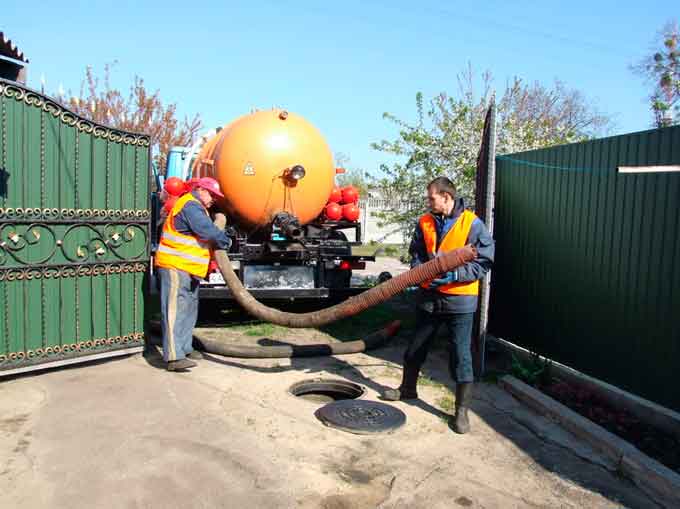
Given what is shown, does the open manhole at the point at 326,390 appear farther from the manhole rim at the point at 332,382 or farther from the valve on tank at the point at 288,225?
the valve on tank at the point at 288,225

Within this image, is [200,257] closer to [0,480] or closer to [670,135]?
[0,480]

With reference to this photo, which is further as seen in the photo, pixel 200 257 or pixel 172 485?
pixel 200 257

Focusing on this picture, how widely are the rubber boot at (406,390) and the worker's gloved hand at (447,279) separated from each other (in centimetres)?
88

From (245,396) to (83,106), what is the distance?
1826 centimetres

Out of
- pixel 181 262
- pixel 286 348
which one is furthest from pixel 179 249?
pixel 286 348

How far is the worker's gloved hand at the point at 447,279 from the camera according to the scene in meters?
4.29

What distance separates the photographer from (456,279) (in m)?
4.28

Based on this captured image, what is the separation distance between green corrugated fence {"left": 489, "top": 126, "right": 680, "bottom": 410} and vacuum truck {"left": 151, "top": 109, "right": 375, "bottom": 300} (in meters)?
2.12

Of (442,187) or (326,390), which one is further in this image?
(326,390)

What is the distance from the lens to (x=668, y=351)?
165 inches

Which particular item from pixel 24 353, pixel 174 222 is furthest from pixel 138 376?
pixel 174 222

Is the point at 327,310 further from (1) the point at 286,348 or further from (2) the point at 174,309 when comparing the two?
(2) the point at 174,309

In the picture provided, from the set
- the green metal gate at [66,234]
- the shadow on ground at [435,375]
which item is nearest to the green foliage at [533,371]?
the shadow on ground at [435,375]

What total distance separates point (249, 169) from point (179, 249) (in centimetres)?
154
